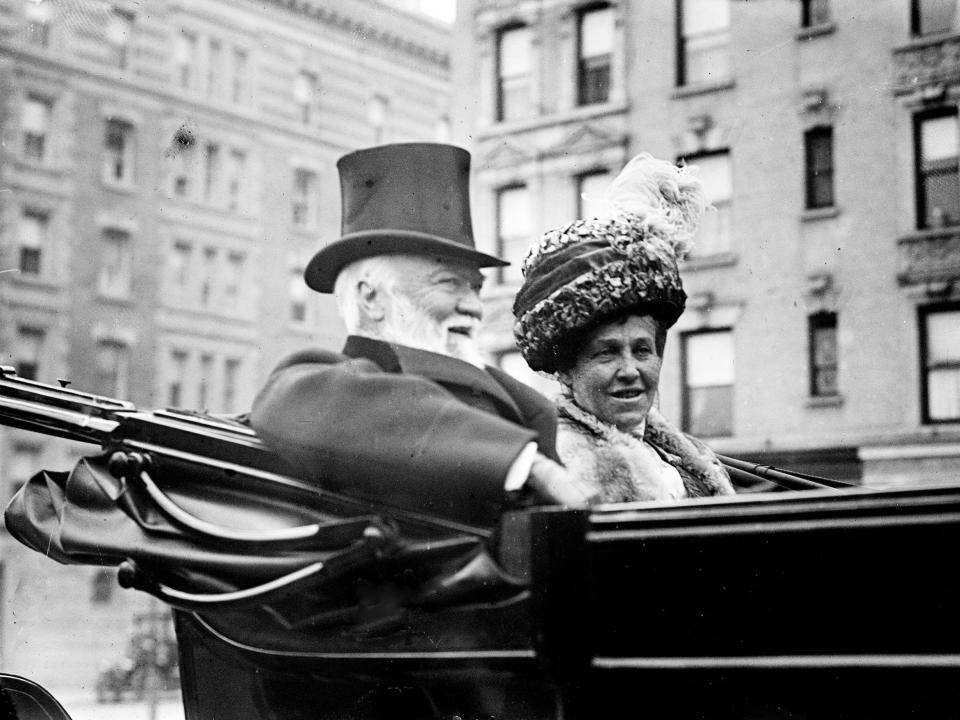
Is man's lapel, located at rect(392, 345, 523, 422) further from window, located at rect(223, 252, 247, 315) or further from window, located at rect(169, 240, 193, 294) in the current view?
window, located at rect(169, 240, 193, 294)

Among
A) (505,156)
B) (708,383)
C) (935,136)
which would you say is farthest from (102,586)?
(935,136)

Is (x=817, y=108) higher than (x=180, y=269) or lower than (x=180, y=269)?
higher

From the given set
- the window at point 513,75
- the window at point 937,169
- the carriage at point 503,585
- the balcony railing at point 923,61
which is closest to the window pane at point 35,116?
the carriage at point 503,585

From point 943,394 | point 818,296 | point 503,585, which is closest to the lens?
point 503,585

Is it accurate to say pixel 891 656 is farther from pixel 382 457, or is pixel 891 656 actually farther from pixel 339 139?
pixel 339 139

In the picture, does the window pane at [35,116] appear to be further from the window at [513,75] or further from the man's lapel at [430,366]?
the window at [513,75]

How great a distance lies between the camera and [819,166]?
4.49 meters

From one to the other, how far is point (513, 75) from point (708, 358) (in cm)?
96

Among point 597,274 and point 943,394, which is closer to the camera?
point 597,274

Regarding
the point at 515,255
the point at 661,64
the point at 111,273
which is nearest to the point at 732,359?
the point at 661,64

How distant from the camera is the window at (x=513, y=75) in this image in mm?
3023

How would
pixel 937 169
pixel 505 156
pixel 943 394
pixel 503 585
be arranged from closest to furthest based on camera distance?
pixel 503 585, pixel 505 156, pixel 943 394, pixel 937 169

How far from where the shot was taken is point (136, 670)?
237 cm

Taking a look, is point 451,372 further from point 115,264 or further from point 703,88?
point 703,88
